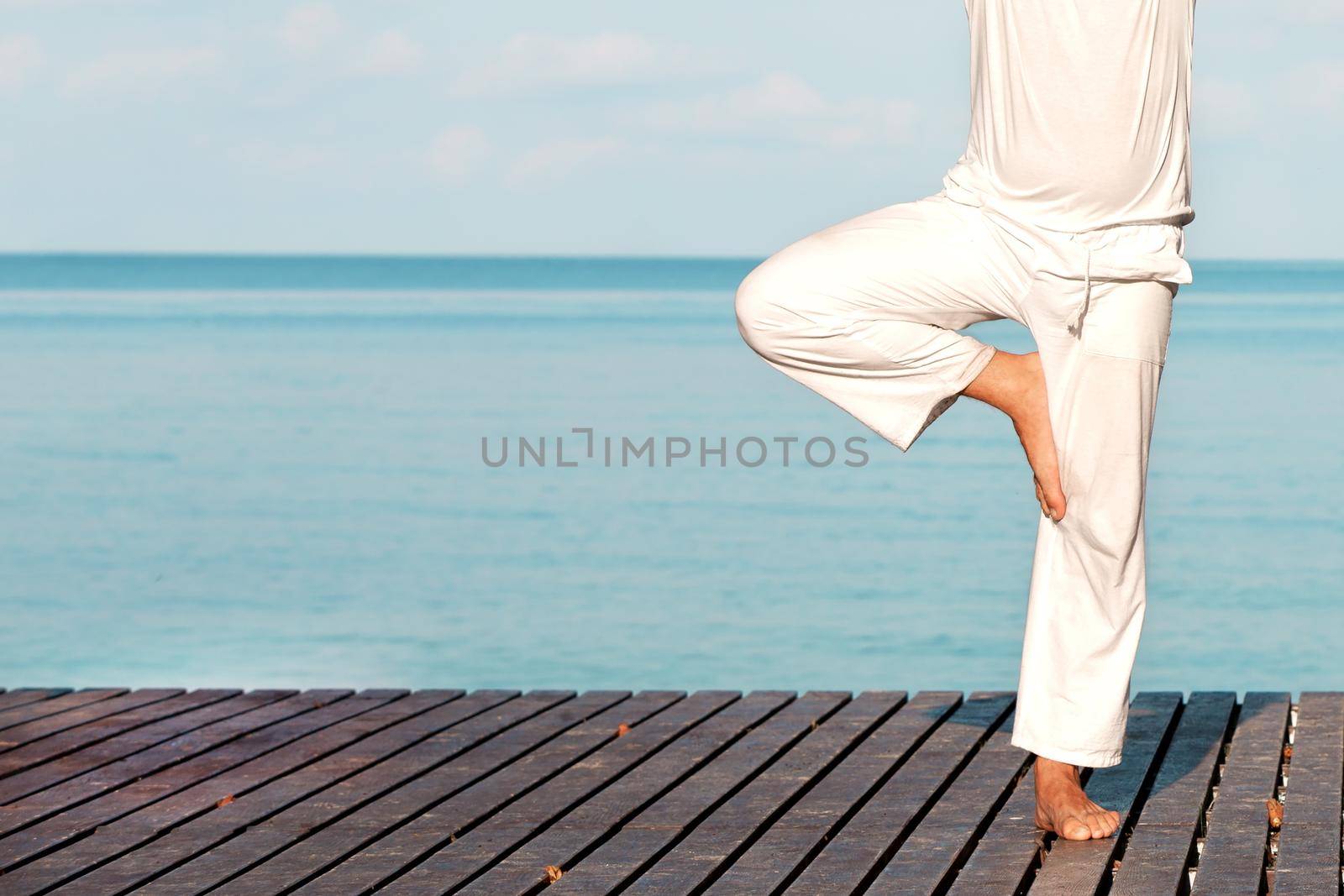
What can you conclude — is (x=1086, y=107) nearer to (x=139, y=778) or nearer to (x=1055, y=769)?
(x=1055, y=769)

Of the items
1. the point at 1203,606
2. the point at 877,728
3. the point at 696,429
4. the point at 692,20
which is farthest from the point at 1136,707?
the point at 692,20

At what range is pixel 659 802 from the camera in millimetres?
3270

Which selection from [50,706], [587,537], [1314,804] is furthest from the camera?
[587,537]

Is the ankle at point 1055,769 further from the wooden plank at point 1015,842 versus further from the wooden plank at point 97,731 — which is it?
the wooden plank at point 97,731

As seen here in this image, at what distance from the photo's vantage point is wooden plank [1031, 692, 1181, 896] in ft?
8.95

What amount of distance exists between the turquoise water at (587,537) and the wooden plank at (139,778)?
8.65ft

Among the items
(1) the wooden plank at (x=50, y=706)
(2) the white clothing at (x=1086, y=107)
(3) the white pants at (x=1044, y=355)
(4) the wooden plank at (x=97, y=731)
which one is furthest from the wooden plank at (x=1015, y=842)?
(1) the wooden plank at (x=50, y=706)

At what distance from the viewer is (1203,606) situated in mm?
8031

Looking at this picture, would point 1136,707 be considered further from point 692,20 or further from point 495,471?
point 692,20

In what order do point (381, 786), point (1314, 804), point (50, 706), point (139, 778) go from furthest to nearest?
point (50, 706)
point (139, 778)
point (381, 786)
point (1314, 804)

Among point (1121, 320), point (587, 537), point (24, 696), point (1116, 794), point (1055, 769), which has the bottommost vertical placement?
point (587, 537)

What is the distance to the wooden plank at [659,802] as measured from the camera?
2.83m

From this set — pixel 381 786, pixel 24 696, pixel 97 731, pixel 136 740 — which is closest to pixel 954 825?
pixel 381 786

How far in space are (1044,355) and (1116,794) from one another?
83cm
